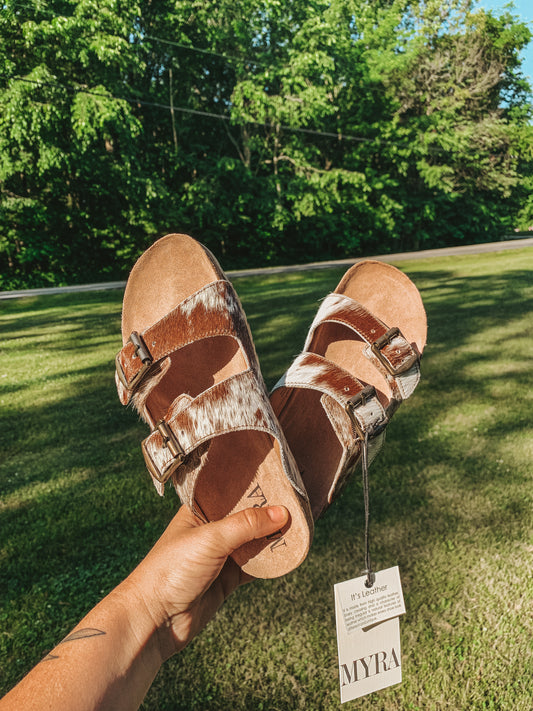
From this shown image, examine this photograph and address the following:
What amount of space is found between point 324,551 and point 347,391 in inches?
44.7

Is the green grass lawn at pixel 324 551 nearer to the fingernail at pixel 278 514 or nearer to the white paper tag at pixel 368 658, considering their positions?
the white paper tag at pixel 368 658

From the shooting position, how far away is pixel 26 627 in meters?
2.02

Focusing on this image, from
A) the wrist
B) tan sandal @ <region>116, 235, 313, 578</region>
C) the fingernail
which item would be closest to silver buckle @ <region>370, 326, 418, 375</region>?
tan sandal @ <region>116, 235, 313, 578</region>

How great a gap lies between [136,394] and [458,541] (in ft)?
5.77

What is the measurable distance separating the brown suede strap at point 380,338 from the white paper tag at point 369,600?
65 cm

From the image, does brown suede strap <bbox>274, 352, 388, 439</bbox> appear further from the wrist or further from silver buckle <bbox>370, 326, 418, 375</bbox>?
the wrist

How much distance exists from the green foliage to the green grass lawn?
13081mm

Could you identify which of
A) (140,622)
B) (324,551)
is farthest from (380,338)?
(324,551)

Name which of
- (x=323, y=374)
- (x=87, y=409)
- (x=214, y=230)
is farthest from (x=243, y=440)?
(x=214, y=230)

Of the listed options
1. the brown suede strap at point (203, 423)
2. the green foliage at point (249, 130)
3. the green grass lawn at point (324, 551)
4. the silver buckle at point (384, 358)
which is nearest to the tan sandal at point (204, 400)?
the brown suede strap at point (203, 423)

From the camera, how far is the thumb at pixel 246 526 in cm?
130

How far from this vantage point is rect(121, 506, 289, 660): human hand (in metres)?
1.27

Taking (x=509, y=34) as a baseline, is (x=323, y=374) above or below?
below

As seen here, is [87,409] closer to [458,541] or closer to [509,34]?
[458,541]
